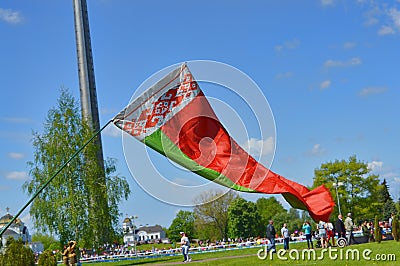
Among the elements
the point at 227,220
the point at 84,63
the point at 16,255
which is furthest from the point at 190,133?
the point at 227,220

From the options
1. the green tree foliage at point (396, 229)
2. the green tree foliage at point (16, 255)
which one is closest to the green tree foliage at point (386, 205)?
the green tree foliage at point (396, 229)

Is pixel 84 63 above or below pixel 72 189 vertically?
above

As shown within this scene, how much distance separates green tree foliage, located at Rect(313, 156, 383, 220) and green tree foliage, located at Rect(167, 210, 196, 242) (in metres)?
36.0

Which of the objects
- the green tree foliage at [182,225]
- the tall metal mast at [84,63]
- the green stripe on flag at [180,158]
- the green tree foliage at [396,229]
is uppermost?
the tall metal mast at [84,63]

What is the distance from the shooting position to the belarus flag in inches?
453

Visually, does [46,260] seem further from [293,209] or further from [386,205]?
[386,205]

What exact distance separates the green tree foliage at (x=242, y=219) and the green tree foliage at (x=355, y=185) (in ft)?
86.2

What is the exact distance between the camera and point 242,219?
107 metres

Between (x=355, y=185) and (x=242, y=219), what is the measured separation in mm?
30926

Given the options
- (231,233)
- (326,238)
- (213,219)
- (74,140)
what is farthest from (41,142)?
(231,233)

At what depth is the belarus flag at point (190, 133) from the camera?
11508mm

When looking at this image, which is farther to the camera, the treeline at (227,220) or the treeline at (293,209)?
the treeline at (227,220)

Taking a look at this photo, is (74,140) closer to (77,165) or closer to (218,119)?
(77,165)

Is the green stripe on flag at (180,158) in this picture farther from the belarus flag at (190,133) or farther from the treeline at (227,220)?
the treeline at (227,220)
